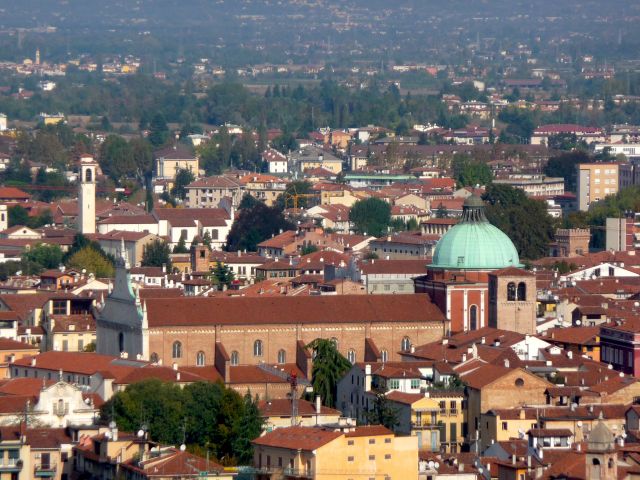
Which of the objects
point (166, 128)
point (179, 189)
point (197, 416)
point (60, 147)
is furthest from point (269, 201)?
point (197, 416)

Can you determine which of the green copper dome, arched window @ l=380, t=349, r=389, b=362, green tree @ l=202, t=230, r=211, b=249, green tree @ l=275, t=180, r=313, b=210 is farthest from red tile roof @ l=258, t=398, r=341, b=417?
green tree @ l=275, t=180, r=313, b=210

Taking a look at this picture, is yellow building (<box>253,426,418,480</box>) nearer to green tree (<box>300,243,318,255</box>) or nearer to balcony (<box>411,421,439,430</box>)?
balcony (<box>411,421,439,430</box>)

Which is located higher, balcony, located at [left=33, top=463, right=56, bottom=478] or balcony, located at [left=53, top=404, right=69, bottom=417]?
balcony, located at [left=53, top=404, right=69, bottom=417]

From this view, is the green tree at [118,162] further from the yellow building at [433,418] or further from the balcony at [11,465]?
the balcony at [11,465]

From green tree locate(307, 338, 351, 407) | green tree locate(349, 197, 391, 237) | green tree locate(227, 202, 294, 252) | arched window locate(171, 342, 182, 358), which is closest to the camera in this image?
green tree locate(307, 338, 351, 407)

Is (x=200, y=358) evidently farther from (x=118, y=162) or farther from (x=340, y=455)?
(x=118, y=162)

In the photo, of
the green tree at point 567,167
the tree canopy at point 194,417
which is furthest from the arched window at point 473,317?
the green tree at point 567,167
